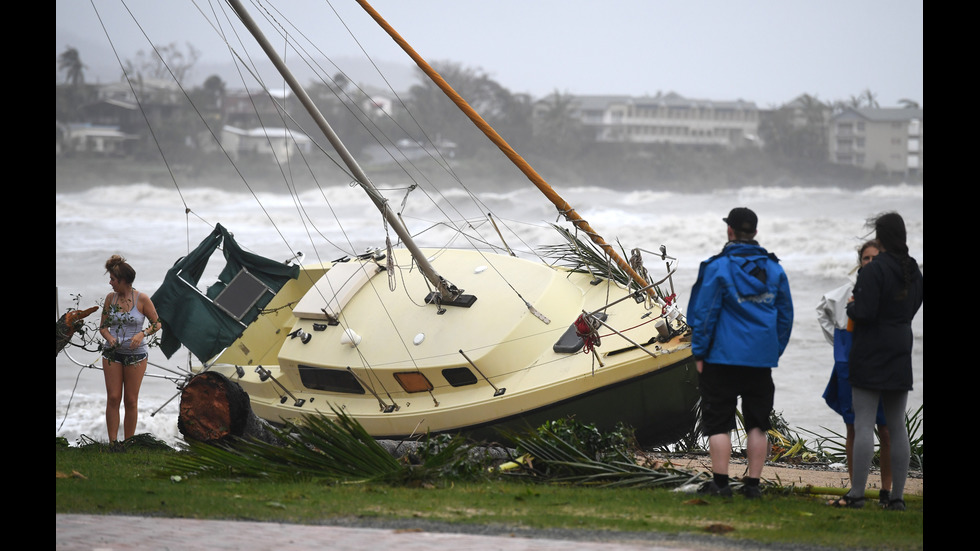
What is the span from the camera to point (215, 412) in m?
8.09

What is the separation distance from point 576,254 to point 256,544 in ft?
18.7

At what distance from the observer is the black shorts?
596cm

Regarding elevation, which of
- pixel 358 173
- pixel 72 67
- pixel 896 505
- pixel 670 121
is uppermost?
pixel 72 67

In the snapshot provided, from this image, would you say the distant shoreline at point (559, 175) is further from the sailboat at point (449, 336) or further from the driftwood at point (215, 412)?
the driftwood at point (215, 412)

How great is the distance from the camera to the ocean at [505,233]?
26391mm

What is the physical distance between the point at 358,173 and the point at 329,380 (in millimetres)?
1808

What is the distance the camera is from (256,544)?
15.2ft

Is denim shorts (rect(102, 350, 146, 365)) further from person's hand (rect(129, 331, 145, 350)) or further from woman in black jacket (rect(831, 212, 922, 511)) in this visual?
woman in black jacket (rect(831, 212, 922, 511))

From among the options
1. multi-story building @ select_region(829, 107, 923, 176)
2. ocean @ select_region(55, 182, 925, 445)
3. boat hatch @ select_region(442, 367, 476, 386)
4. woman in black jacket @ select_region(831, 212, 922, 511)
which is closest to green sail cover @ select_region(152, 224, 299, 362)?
boat hatch @ select_region(442, 367, 476, 386)

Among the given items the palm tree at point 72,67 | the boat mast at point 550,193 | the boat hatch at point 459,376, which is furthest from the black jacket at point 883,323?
the palm tree at point 72,67

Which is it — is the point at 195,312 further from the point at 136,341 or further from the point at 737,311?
the point at 737,311

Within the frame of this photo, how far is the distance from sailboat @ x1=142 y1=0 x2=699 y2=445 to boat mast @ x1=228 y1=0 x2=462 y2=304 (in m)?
0.02

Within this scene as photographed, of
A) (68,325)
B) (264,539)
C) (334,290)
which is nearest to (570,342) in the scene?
(334,290)

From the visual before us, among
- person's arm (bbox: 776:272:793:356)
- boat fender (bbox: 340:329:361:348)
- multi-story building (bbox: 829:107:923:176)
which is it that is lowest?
boat fender (bbox: 340:329:361:348)
